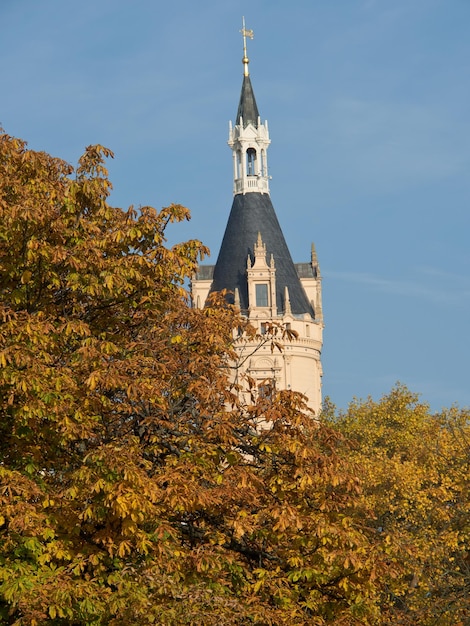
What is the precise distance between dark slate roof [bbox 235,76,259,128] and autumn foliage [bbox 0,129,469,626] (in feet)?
285

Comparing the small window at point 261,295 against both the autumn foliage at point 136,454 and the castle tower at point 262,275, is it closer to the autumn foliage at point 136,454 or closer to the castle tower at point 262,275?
the castle tower at point 262,275

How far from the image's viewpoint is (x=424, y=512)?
37531 mm

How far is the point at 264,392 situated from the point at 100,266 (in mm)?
3264

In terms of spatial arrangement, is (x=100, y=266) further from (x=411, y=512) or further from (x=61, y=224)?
(x=411, y=512)

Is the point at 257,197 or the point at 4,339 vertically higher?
the point at 257,197

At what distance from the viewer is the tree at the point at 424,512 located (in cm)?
2792

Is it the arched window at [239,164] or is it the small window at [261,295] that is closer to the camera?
the small window at [261,295]

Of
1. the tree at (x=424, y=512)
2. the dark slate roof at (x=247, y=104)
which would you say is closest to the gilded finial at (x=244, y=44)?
the dark slate roof at (x=247, y=104)

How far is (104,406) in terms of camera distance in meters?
18.8

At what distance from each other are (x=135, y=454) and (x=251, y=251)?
82233 mm

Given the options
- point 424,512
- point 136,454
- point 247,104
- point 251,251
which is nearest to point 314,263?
point 251,251

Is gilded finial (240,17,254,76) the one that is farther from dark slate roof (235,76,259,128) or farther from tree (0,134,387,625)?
tree (0,134,387,625)

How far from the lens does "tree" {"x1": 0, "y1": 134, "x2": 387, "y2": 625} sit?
16.7m

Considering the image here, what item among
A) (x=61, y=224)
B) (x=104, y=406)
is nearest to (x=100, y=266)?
(x=61, y=224)
